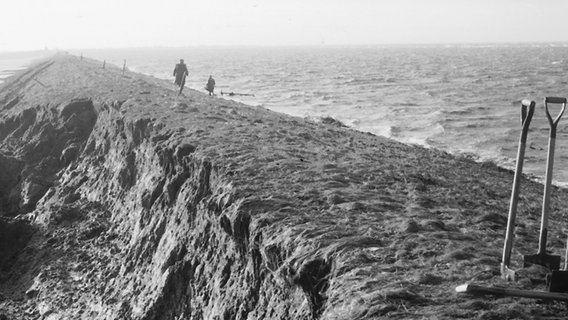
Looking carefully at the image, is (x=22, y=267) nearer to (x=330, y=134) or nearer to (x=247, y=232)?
(x=247, y=232)

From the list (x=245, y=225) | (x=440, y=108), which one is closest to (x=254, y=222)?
(x=245, y=225)

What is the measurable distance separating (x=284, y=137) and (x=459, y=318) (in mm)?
10586

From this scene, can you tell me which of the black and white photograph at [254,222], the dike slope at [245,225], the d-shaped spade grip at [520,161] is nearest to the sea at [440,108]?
the black and white photograph at [254,222]

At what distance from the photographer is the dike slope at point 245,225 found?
7.28m

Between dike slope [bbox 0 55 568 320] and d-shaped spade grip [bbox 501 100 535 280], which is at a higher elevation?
d-shaped spade grip [bbox 501 100 535 280]

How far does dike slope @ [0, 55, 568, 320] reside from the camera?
23.9 feet

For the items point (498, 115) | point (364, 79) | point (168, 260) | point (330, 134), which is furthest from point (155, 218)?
point (364, 79)

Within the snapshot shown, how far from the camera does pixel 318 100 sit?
158 ft

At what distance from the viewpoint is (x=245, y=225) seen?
31.5 ft

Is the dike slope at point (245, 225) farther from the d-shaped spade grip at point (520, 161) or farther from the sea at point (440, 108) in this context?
the sea at point (440, 108)

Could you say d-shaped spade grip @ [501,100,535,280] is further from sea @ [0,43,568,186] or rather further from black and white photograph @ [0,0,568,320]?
sea @ [0,43,568,186]

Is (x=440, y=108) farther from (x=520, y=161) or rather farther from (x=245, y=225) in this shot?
(x=520, y=161)

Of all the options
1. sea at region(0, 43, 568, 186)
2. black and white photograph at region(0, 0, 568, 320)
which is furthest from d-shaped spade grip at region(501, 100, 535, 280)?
sea at region(0, 43, 568, 186)

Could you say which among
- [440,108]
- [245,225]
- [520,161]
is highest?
[520,161]
